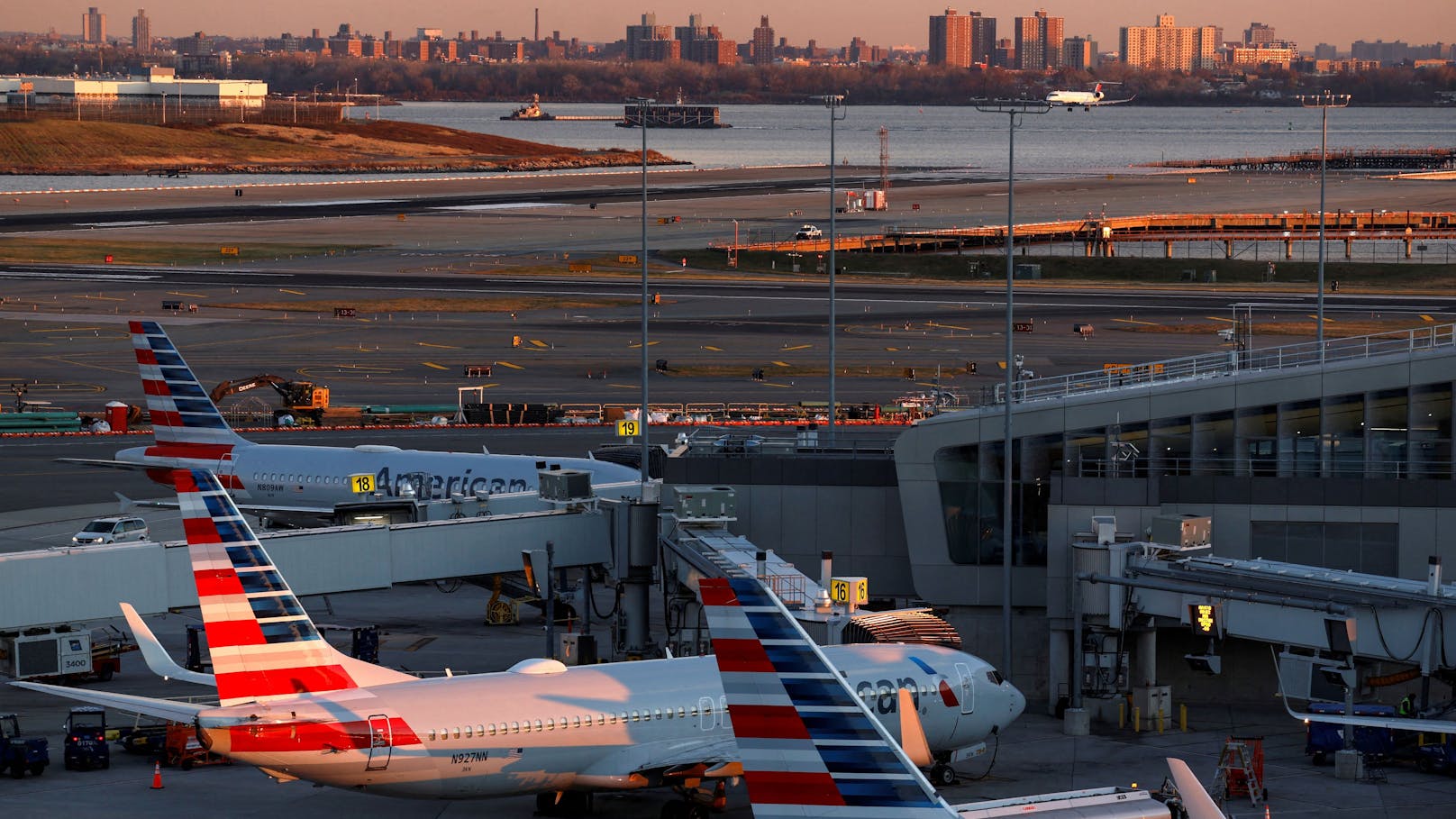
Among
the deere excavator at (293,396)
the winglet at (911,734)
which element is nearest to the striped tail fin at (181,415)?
the deere excavator at (293,396)

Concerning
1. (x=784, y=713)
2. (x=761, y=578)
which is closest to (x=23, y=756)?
(x=761, y=578)

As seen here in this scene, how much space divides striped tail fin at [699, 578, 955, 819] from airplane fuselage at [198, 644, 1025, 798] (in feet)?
43.2

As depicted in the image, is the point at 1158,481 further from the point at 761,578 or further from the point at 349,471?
the point at 349,471

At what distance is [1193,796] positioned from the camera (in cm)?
2578

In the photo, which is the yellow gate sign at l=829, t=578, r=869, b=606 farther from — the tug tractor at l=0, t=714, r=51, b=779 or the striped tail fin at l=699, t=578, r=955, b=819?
the striped tail fin at l=699, t=578, r=955, b=819

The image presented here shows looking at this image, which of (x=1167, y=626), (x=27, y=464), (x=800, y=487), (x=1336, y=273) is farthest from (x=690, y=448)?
(x=1336, y=273)

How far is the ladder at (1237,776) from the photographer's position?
141ft

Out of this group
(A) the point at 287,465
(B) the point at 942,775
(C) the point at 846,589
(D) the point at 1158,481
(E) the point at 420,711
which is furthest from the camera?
(A) the point at 287,465

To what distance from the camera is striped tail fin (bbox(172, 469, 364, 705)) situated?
117ft

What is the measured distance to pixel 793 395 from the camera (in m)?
112

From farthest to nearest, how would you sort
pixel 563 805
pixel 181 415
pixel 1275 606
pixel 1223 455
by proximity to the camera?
pixel 181 415 < pixel 1223 455 < pixel 1275 606 < pixel 563 805

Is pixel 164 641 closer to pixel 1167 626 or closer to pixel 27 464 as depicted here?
pixel 1167 626

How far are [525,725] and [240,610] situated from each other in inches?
241

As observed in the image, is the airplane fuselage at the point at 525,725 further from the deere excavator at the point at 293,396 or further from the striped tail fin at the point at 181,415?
the deere excavator at the point at 293,396
